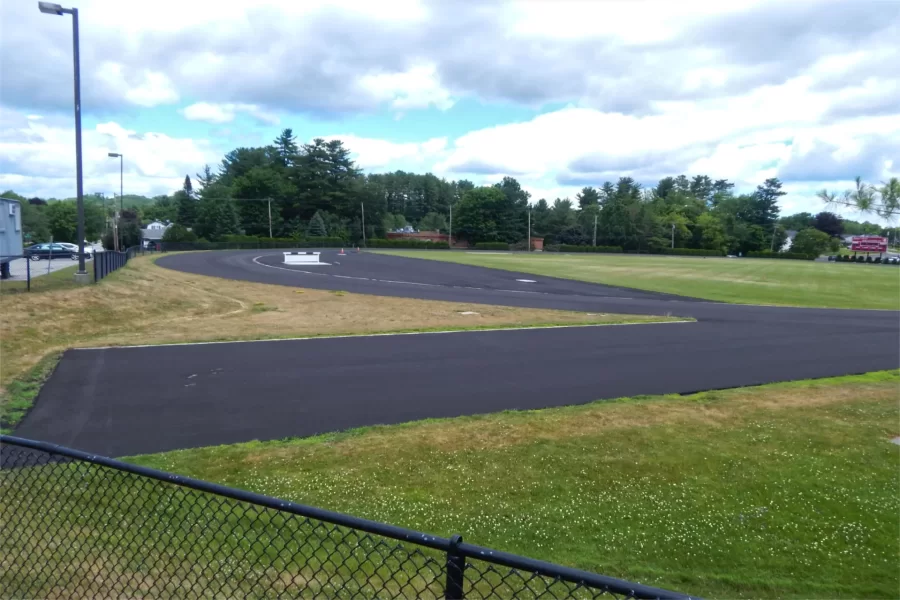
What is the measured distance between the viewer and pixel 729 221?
412ft

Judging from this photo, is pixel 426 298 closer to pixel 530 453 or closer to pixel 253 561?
pixel 530 453

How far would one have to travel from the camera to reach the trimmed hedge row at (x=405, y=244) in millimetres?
93938

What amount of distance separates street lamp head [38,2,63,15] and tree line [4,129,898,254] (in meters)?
64.3

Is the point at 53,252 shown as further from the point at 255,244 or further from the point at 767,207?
the point at 767,207

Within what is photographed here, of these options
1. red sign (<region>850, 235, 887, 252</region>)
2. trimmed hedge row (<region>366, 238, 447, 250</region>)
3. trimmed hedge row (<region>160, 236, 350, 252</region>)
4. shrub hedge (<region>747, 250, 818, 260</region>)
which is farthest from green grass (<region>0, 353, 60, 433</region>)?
red sign (<region>850, 235, 887, 252</region>)

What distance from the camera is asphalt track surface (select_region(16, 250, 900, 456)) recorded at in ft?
29.9

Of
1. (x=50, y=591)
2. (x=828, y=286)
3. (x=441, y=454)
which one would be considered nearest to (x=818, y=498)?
(x=441, y=454)

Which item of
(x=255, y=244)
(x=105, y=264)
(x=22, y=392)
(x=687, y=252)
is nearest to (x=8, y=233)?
(x=105, y=264)

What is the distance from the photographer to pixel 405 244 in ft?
308

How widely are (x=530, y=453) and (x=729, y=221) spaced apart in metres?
130

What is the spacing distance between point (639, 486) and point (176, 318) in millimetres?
16384

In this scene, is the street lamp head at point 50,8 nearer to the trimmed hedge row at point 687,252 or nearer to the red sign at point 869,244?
the trimmed hedge row at point 687,252

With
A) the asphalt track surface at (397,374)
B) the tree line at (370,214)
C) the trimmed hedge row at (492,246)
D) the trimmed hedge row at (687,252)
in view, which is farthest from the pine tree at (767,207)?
the asphalt track surface at (397,374)

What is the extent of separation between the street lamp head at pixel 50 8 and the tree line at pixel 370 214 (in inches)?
2532
